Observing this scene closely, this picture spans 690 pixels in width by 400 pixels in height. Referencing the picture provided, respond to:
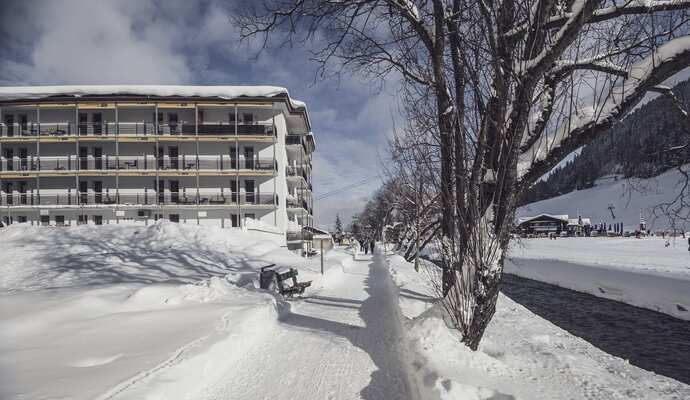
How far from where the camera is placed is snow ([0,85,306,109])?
30297 millimetres

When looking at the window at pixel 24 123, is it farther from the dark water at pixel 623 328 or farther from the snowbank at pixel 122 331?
the dark water at pixel 623 328

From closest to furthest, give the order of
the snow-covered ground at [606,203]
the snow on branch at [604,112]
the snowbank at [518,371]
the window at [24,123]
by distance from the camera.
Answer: the snowbank at [518,371]
the snow on branch at [604,112]
the window at [24,123]
the snow-covered ground at [606,203]

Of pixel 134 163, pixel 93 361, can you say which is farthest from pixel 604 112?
pixel 134 163

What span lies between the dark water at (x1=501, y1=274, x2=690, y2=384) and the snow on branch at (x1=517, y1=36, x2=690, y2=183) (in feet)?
18.0

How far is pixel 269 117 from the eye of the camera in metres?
31.6

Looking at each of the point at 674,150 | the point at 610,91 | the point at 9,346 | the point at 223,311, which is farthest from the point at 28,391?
the point at 674,150

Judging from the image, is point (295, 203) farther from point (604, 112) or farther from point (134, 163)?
point (604, 112)

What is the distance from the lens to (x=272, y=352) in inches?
230

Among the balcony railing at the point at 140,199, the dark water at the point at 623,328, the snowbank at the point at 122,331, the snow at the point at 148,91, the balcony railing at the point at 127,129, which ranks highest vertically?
the snow at the point at 148,91

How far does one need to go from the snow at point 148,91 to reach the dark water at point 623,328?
2438cm

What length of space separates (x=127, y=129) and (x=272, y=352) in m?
31.5

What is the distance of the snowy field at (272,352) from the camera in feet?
13.1

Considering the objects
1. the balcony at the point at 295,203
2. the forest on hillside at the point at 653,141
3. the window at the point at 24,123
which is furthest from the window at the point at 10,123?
the forest on hillside at the point at 653,141

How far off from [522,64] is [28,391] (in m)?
6.44
